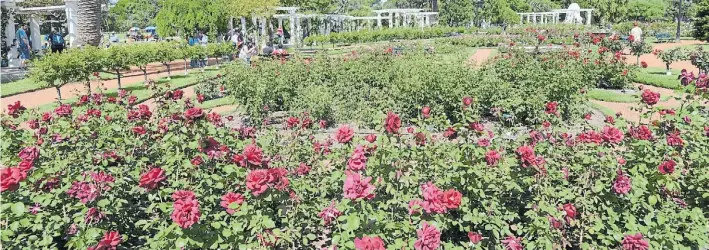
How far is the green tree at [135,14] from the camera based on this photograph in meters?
68.0

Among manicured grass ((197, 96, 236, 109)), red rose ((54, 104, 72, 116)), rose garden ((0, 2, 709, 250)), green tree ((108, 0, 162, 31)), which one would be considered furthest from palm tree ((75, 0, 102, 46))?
green tree ((108, 0, 162, 31))

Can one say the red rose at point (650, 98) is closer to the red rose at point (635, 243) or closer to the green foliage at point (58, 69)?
the red rose at point (635, 243)

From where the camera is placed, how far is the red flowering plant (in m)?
2.64

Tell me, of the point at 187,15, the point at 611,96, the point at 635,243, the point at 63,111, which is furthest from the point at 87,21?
the point at 635,243

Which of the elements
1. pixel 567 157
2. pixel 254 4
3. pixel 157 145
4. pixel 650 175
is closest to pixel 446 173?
pixel 567 157

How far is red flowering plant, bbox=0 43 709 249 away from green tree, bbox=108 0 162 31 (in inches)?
2708

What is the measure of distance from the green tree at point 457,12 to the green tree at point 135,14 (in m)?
38.1

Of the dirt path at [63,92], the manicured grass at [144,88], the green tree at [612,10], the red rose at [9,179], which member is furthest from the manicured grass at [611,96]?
the green tree at [612,10]

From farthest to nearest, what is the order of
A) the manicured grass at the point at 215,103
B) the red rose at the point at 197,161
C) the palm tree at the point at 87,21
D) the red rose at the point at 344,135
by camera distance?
the palm tree at the point at 87,21
the manicured grass at the point at 215,103
the red rose at the point at 197,161
the red rose at the point at 344,135

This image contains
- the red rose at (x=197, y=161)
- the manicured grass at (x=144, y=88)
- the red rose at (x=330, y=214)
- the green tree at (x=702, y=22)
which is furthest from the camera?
the green tree at (x=702, y=22)

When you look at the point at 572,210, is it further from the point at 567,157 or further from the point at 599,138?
the point at 567,157

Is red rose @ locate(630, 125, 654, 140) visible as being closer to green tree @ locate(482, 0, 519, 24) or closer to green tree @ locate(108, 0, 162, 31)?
green tree @ locate(482, 0, 519, 24)

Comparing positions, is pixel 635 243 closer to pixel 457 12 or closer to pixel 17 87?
pixel 17 87

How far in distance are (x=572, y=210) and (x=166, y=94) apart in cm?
321
